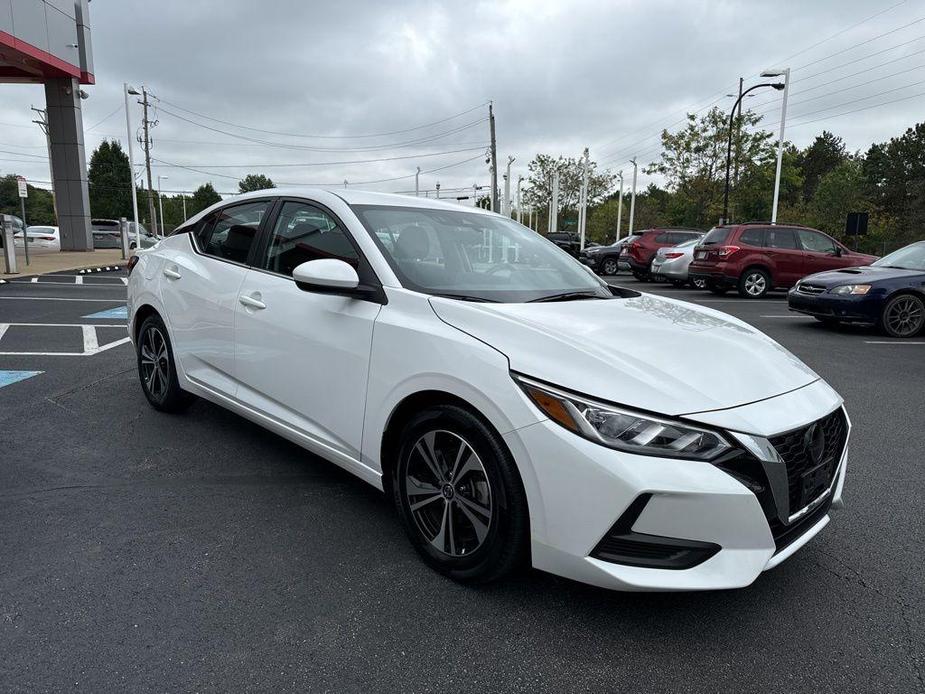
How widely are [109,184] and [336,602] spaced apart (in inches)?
3521

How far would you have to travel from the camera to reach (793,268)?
15.3 meters

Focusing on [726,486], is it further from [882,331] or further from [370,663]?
[882,331]

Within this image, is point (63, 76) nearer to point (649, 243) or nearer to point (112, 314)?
point (112, 314)

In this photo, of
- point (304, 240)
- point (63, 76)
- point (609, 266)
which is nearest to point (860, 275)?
point (304, 240)

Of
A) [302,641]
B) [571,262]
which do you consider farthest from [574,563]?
[571,262]

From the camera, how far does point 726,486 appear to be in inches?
80.8

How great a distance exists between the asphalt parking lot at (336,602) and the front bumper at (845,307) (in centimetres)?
625

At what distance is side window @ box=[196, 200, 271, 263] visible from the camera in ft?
12.8

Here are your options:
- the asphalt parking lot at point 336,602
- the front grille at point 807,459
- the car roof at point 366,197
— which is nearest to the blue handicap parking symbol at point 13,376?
the asphalt parking lot at point 336,602

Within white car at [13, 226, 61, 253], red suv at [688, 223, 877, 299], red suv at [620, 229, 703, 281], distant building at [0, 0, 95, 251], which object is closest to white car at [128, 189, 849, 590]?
red suv at [688, 223, 877, 299]

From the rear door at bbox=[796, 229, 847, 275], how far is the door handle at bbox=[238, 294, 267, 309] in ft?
49.5

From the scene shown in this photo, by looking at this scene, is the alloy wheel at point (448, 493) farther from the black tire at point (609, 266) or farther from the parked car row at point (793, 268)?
the black tire at point (609, 266)

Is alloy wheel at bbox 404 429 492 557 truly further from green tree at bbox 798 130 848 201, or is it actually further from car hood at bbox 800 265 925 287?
green tree at bbox 798 130 848 201

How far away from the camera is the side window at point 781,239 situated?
15.3m
